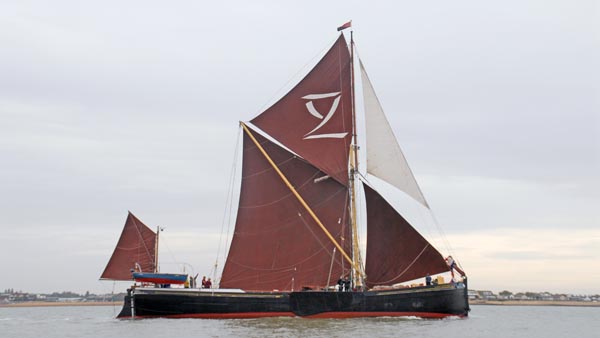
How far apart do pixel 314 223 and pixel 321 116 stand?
7.75m

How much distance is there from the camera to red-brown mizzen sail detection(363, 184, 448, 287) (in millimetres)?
52094

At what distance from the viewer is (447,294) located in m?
52.2

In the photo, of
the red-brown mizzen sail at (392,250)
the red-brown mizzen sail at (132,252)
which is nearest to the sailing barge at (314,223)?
the red-brown mizzen sail at (392,250)

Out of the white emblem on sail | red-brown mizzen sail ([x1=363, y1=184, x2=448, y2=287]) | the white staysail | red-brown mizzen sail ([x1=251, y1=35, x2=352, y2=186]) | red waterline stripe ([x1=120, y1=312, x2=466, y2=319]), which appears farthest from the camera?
the white emblem on sail

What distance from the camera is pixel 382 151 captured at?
5484 cm

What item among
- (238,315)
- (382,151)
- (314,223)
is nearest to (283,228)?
(314,223)

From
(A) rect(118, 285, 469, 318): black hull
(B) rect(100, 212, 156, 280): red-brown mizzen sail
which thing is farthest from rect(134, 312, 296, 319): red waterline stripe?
(B) rect(100, 212, 156, 280): red-brown mizzen sail

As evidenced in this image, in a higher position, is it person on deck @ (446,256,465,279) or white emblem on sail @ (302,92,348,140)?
white emblem on sail @ (302,92,348,140)

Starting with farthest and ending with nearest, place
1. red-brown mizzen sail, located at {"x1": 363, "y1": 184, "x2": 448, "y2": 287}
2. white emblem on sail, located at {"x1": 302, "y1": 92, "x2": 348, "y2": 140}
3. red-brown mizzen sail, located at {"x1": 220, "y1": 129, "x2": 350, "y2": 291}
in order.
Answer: white emblem on sail, located at {"x1": 302, "y1": 92, "x2": 348, "y2": 140} → red-brown mizzen sail, located at {"x1": 220, "y1": 129, "x2": 350, "y2": 291} → red-brown mizzen sail, located at {"x1": 363, "y1": 184, "x2": 448, "y2": 287}

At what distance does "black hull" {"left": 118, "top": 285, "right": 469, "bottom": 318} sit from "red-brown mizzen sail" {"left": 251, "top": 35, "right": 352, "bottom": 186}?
361 inches

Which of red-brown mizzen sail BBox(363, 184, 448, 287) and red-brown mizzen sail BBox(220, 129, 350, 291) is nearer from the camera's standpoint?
red-brown mizzen sail BBox(363, 184, 448, 287)

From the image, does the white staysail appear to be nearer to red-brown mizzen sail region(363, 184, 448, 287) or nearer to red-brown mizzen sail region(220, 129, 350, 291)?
red-brown mizzen sail region(363, 184, 448, 287)

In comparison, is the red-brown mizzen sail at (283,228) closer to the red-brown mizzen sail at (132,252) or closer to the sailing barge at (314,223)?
the sailing barge at (314,223)

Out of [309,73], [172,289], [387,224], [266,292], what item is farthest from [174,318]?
[309,73]
